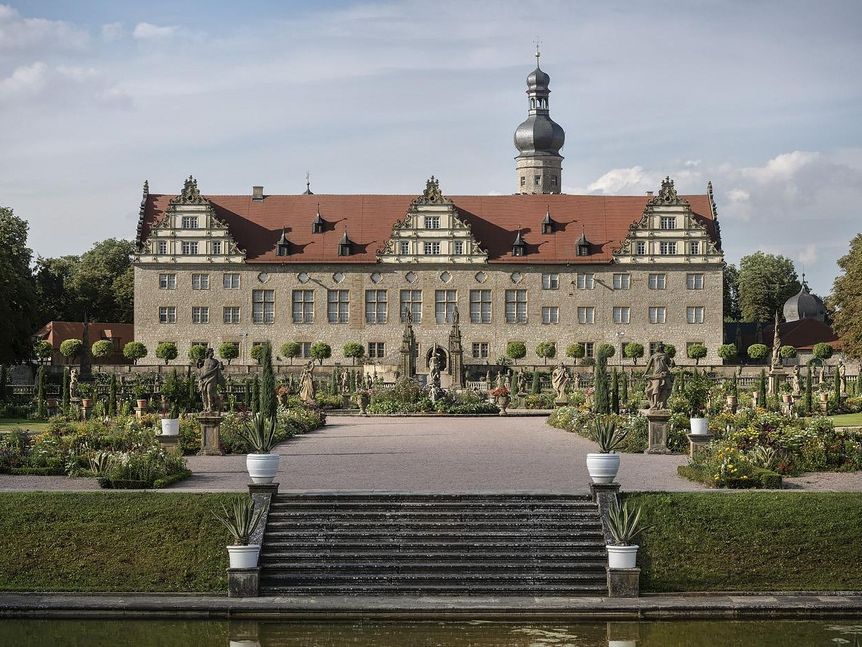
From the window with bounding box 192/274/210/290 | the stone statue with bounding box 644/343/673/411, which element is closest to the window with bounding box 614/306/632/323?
the window with bounding box 192/274/210/290

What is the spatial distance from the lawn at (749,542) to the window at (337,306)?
50.2 m

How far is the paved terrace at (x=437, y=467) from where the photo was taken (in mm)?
18953

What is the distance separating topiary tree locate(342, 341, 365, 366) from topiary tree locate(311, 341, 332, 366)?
0.80m

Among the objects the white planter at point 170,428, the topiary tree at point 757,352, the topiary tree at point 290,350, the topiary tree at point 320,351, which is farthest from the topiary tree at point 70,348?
the white planter at point 170,428

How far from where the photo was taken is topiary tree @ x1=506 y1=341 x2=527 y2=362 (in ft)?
215

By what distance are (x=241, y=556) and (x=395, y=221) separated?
5400 centimetres

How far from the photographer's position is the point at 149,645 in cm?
1325

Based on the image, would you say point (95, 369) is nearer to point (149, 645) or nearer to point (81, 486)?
point (81, 486)

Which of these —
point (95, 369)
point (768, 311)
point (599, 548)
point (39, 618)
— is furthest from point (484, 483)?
point (768, 311)

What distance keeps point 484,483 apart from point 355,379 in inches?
1408

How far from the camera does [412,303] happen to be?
67.2 metres

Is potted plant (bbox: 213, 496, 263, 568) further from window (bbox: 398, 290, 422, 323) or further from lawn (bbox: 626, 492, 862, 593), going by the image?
window (bbox: 398, 290, 422, 323)

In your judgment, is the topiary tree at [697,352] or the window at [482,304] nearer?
the topiary tree at [697,352]

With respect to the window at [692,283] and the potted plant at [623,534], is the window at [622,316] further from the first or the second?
the potted plant at [623,534]
